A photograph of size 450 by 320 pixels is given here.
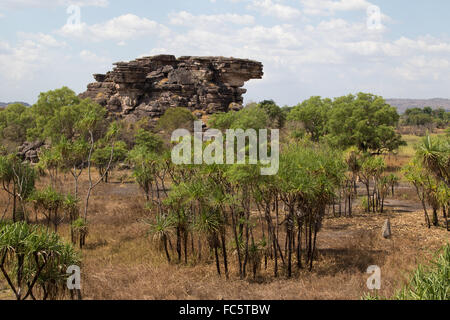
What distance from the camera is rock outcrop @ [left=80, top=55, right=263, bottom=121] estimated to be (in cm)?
6562

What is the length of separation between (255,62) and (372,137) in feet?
101

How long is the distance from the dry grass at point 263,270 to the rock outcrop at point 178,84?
150 ft

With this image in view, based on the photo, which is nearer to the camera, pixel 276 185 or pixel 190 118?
pixel 276 185

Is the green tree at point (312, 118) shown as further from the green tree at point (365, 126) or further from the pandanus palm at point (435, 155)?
the pandanus palm at point (435, 155)

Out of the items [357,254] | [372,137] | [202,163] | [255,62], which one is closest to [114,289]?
[202,163]

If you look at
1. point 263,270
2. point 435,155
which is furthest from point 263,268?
point 435,155

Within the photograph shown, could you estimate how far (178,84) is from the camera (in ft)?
221

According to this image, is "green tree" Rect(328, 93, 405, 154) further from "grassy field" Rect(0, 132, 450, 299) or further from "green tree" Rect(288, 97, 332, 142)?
"grassy field" Rect(0, 132, 450, 299)

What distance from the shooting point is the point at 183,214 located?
14477 millimetres

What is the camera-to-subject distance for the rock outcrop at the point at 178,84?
6562cm

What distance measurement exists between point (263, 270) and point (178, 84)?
57.0 m
